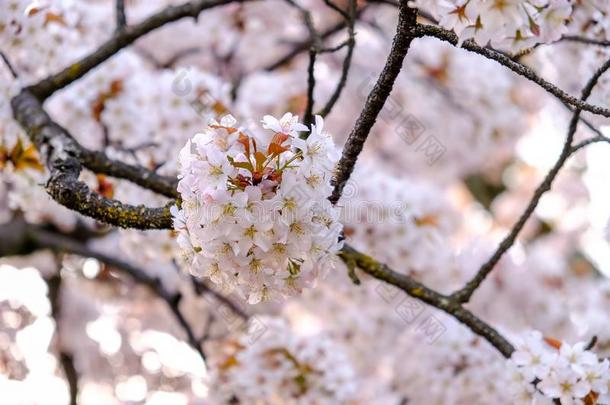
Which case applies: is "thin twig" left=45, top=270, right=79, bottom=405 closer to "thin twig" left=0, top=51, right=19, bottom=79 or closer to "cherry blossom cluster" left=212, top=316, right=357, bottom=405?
"cherry blossom cluster" left=212, top=316, right=357, bottom=405

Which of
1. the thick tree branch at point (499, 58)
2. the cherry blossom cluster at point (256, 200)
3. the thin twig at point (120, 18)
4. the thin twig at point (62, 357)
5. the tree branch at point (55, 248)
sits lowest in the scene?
the thin twig at point (62, 357)

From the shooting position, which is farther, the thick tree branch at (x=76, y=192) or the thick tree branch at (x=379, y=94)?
the thick tree branch at (x=76, y=192)

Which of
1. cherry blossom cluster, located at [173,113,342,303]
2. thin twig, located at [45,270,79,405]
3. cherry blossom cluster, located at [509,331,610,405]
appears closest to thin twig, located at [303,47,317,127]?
cherry blossom cluster, located at [173,113,342,303]

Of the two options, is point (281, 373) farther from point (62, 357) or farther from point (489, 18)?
point (489, 18)

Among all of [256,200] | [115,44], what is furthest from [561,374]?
[115,44]

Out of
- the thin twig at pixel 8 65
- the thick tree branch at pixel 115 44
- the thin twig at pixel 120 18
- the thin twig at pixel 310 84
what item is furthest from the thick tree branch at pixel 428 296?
the thin twig at pixel 8 65

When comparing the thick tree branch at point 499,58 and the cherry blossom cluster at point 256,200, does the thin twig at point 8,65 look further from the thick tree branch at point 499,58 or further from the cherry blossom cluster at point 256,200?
the thick tree branch at point 499,58
